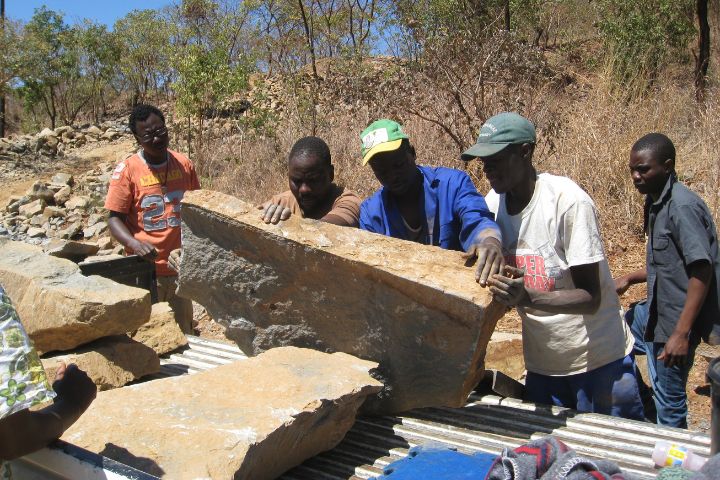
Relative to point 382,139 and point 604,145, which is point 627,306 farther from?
point 382,139

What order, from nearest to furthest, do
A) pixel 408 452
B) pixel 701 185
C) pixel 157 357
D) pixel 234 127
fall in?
pixel 408 452
pixel 157 357
pixel 701 185
pixel 234 127

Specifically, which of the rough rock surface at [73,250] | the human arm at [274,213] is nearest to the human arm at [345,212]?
the human arm at [274,213]

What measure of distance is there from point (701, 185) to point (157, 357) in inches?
216

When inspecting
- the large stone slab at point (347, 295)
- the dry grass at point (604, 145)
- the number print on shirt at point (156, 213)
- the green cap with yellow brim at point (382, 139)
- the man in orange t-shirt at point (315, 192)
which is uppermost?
the dry grass at point (604, 145)

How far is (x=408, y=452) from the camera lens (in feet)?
8.16

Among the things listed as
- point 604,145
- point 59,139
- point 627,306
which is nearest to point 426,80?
point 604,145

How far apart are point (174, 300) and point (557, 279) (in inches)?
115

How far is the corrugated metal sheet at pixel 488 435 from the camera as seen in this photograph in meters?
2.38

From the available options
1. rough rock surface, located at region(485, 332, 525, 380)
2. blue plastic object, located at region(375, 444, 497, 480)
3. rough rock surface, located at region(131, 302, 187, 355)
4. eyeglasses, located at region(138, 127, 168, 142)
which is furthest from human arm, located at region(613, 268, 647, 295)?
eyeglasses, located at region(138, 127, 168, 142)

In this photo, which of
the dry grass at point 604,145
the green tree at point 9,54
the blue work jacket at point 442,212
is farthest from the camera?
the green tree at point 9,54

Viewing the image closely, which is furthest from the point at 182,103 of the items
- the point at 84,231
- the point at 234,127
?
the point at 84,231

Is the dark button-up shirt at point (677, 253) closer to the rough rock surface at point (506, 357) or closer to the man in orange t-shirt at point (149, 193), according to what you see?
the rough rock surface at point (506, 357)

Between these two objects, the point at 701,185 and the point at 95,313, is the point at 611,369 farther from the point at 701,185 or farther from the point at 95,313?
the point at 701,185

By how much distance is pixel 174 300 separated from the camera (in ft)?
15.4
